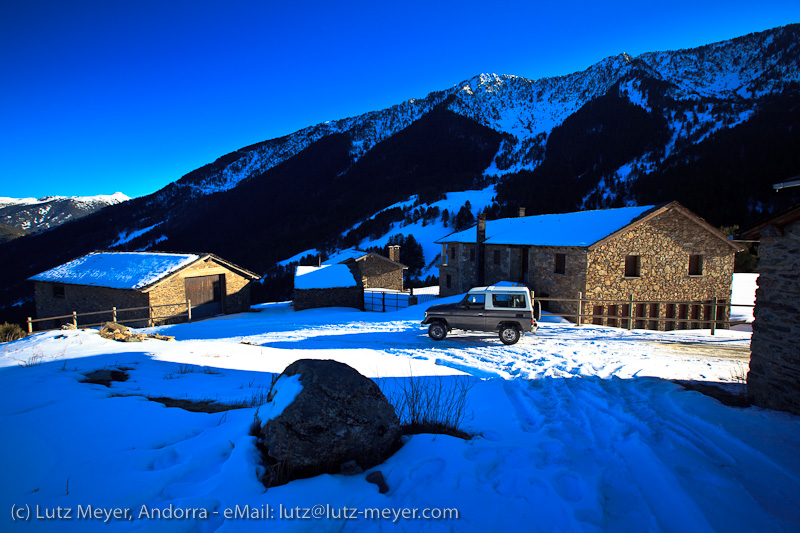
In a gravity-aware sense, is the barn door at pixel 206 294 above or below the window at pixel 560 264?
below

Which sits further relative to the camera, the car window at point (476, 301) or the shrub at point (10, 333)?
the shrub at point (10, 333)

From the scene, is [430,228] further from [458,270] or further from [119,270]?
[119,270]

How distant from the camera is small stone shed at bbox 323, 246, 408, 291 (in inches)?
1299

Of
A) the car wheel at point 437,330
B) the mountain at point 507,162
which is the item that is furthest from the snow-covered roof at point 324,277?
the mountain at point 507,162

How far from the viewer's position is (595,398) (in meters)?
7.34

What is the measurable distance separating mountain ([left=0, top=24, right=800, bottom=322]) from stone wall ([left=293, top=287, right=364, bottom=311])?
44.5m

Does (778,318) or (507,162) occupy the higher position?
(507,162)

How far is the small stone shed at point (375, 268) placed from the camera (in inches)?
1299

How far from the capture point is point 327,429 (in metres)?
4.02

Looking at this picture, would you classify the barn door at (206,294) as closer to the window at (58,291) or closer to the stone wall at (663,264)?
the window at (58,291)

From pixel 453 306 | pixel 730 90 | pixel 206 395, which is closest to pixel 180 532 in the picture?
pixel 206 395

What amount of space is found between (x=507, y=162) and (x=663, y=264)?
4282 inches

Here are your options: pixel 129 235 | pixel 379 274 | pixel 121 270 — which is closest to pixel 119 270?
pixel 121 270

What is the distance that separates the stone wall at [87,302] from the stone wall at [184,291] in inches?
32.6
